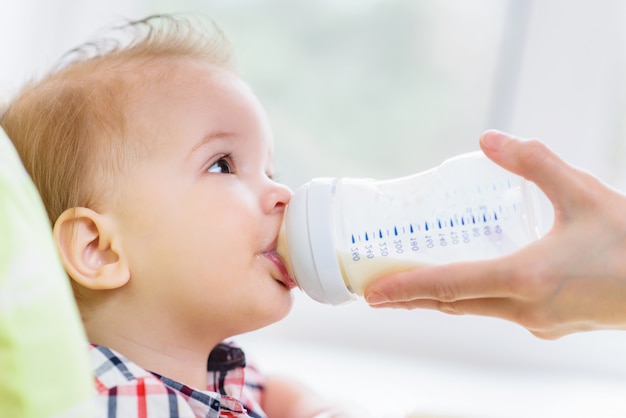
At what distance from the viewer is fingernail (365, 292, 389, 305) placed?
87 cm

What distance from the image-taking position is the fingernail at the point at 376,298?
87 cm

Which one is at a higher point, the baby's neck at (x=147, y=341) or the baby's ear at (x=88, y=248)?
the baby's ear at (x=88, y=248)

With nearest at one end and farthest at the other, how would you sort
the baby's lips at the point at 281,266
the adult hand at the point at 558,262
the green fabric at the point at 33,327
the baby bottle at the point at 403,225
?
the green fabric at the point at 33,327, the adult hand at the point at 558,262, the baby bottle at the point at 403,225, the baby's lips at the point at 281,266

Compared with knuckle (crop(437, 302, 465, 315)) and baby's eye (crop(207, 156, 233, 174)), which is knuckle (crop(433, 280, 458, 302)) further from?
baby's eye (crop(207, 156, 233, 174))

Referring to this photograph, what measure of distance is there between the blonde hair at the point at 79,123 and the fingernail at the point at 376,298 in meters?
0.36

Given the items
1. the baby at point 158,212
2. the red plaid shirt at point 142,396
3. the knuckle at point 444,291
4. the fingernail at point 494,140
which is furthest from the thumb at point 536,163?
the red plaid shirt at point 142,396

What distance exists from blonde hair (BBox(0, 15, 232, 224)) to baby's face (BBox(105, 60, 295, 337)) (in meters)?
0.03

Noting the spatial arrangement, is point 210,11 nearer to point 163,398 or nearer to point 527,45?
point 527,45

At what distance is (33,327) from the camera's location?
0.57 metres

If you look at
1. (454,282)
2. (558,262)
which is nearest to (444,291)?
(454,282)

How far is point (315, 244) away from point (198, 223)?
0.55 feet

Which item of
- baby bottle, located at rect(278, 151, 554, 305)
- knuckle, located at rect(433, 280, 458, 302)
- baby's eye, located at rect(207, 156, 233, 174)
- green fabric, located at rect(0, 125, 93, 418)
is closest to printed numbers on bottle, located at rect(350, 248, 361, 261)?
baby bottle, located at rect(278, 151, 554, 305)

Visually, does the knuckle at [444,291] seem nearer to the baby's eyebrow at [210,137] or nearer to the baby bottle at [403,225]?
the baby bottle at [403,225]

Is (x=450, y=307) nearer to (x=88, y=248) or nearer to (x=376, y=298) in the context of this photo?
(x=376, y=298)
